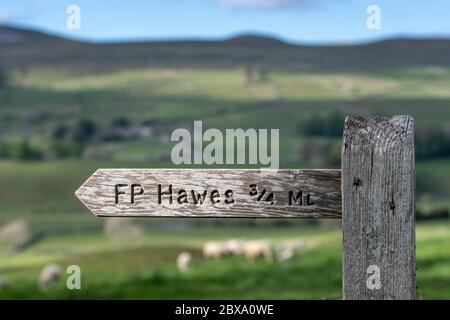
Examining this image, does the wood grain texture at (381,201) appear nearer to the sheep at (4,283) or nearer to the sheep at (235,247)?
the sheep at (4,283)

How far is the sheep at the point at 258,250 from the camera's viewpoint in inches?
886

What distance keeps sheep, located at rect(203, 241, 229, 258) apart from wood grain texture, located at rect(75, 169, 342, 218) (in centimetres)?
1796

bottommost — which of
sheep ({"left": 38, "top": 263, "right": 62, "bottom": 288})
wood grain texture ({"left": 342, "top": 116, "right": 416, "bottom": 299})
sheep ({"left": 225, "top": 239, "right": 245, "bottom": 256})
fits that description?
sheep ({"left": 38, "top": 263, "right": 62, "bottom": 288})

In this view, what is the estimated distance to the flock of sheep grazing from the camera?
22.1 meters

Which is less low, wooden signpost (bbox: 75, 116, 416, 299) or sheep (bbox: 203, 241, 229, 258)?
wooden signpost (bbox: 75, 116, 416, 299)

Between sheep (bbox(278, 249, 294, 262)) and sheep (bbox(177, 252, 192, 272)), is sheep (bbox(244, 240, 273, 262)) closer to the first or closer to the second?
sheep (bbox(278, 249, 294, 262))

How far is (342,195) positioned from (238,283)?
47.6ft

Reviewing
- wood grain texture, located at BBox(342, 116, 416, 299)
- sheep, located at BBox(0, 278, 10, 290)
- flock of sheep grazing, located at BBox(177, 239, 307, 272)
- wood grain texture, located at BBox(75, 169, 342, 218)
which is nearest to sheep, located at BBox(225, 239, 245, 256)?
flock of sheep grazing, located at BBox(177, 239, 307, 272)

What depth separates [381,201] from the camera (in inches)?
185

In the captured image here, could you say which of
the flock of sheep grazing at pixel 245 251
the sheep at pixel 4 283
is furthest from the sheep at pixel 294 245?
the sheep at pixel 4 283

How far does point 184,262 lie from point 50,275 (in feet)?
11.0

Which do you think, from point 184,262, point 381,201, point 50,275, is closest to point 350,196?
point 381,201
